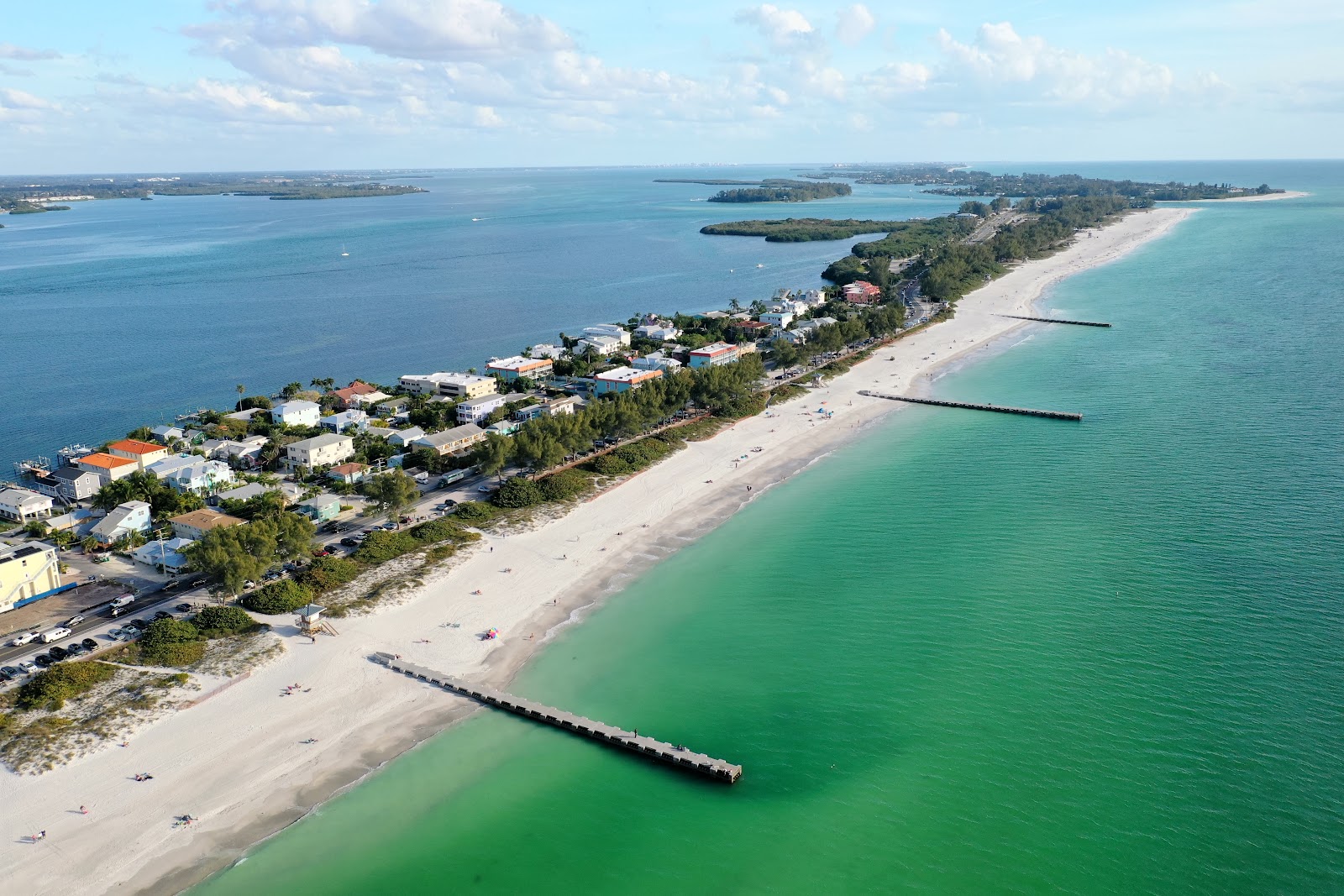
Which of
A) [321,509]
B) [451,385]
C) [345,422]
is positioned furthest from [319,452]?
[451,385]

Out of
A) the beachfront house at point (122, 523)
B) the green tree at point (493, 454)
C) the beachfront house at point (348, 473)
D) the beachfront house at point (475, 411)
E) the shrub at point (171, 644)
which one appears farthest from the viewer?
the beachfront house at point (475, 411)

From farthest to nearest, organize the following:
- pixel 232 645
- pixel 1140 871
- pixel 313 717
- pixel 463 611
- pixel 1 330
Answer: pixel 1 330
pixel 463 611
pixel 232 645
pixel 313 717
pixel 1140 871

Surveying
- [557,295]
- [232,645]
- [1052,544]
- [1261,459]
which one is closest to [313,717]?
[232,645]

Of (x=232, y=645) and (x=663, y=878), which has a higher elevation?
(x=232, y=645)

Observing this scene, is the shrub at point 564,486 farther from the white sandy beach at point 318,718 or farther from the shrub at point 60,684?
the shrub at point 60,684

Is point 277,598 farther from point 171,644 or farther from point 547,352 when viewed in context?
point 547,352

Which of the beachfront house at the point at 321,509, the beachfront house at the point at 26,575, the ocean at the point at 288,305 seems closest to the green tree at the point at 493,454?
the beachfront house at the point at 321,509

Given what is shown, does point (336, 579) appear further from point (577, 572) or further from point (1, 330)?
point (1, 330)
